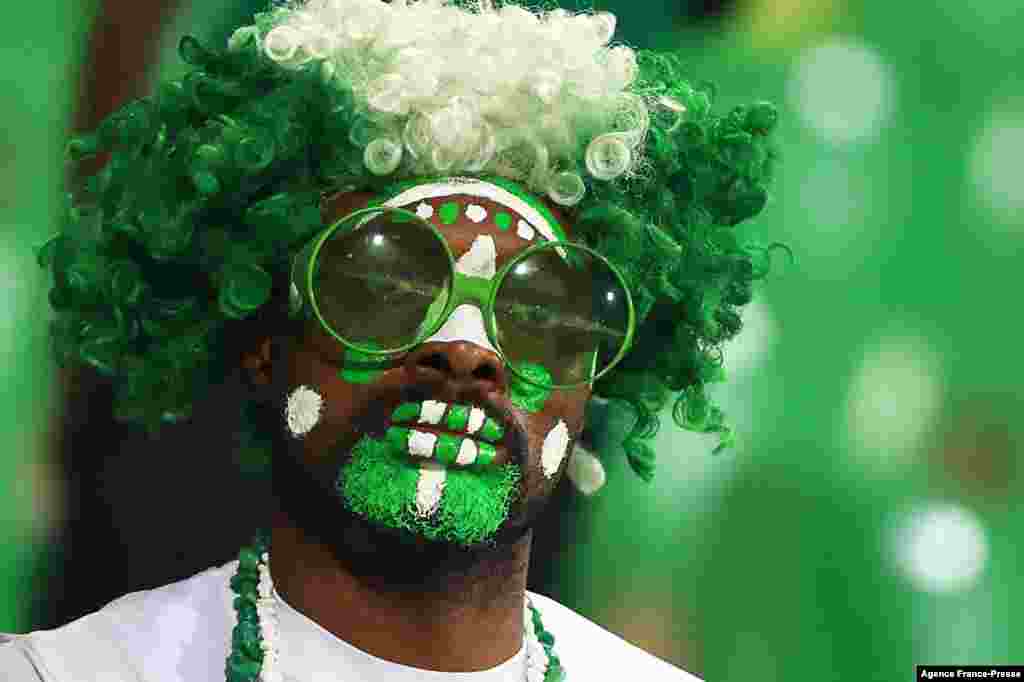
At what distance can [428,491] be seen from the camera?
2053 mm

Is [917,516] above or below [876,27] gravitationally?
below

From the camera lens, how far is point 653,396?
2.51 m

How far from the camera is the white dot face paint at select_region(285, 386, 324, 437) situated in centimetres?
213

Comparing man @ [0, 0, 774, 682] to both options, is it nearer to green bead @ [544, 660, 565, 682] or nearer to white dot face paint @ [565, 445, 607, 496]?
green bead @ [544, 660, 565, 682]

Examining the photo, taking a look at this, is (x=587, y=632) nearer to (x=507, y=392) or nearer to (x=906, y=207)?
(x=507, y=392)

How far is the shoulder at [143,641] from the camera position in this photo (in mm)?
A: 2182

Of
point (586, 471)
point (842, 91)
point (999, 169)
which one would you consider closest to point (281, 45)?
point (586, 471)

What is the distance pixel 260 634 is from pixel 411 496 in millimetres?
318

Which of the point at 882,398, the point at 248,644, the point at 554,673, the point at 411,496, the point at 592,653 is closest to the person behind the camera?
the point at 411,496

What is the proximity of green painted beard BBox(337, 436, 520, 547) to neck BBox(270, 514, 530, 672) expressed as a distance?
13cm

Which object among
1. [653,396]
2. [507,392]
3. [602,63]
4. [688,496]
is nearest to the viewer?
[507,392]

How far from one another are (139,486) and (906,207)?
1.43 meters

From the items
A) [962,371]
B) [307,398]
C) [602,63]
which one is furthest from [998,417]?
[307,398]

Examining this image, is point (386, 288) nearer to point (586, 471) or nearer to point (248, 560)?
point (248, 560)
